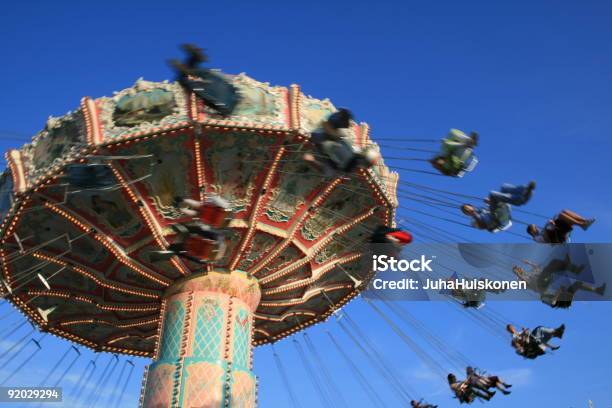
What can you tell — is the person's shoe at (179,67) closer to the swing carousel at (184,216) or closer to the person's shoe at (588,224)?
the swing carousel at (184,216)

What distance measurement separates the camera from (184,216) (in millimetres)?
11641

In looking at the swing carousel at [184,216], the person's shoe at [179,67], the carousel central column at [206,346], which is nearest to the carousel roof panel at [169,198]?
the swing carousel at [184,216]

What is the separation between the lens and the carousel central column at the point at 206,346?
1110cm

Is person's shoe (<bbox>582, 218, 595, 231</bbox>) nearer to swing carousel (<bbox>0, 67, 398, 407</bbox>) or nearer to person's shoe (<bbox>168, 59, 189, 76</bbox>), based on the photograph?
swing carousel (<bbox>0, 67, 398, 407</bbox>)

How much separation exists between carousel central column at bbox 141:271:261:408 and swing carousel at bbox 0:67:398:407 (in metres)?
0.02

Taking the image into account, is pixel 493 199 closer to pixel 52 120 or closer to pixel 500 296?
pixel 500 296

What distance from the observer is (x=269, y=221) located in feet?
39.3

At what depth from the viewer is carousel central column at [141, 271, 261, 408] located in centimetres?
1110

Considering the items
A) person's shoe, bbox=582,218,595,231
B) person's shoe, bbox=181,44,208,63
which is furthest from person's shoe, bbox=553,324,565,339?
person's shoe, bbox=181,44,208,63

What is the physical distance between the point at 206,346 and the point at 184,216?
2.61 meters

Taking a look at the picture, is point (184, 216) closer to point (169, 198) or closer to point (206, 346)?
point (169, 198)

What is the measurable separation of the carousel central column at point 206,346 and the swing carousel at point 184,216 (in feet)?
0.08

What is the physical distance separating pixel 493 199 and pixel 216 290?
19.3ft

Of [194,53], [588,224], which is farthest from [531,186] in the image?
[194,53]
